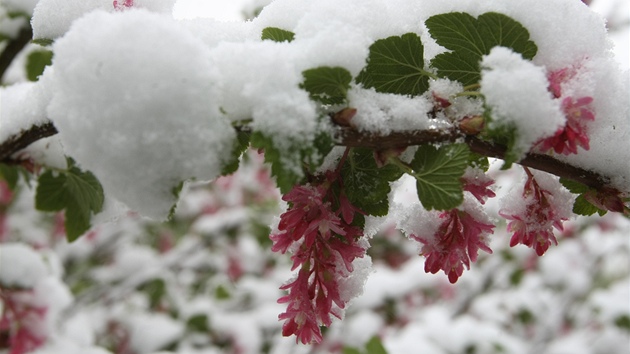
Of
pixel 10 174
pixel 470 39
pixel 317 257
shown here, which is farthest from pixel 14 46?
pixel 470 39

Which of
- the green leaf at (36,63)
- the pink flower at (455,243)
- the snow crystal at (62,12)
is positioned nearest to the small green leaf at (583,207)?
the pink flower at (455,243)

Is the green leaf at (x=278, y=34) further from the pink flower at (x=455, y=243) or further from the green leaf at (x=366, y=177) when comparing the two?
the pink flower at (x=455, y=243)

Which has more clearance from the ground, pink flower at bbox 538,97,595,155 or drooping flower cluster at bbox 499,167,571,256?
pink flower at bbox 538,97,595,155

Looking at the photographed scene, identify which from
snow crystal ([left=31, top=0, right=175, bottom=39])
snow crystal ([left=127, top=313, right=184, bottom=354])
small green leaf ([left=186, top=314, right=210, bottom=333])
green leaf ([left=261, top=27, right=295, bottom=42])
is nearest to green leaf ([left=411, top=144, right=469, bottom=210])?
green leaf ([left=261, top=27, right=295, bottom=42])

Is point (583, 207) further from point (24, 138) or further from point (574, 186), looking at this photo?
point (24, 138)

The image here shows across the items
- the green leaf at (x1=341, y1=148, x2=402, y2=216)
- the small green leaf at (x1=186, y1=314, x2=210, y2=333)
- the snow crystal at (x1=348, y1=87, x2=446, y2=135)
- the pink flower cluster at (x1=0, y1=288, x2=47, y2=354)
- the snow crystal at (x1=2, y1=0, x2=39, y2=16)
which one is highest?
the snow crystal at (x1=348, y1=87, x2=446, y2=135)

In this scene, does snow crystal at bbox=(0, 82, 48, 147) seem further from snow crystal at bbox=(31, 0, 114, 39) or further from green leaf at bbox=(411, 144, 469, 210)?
green leaf at bbox=(411, 144, 469, 210)
